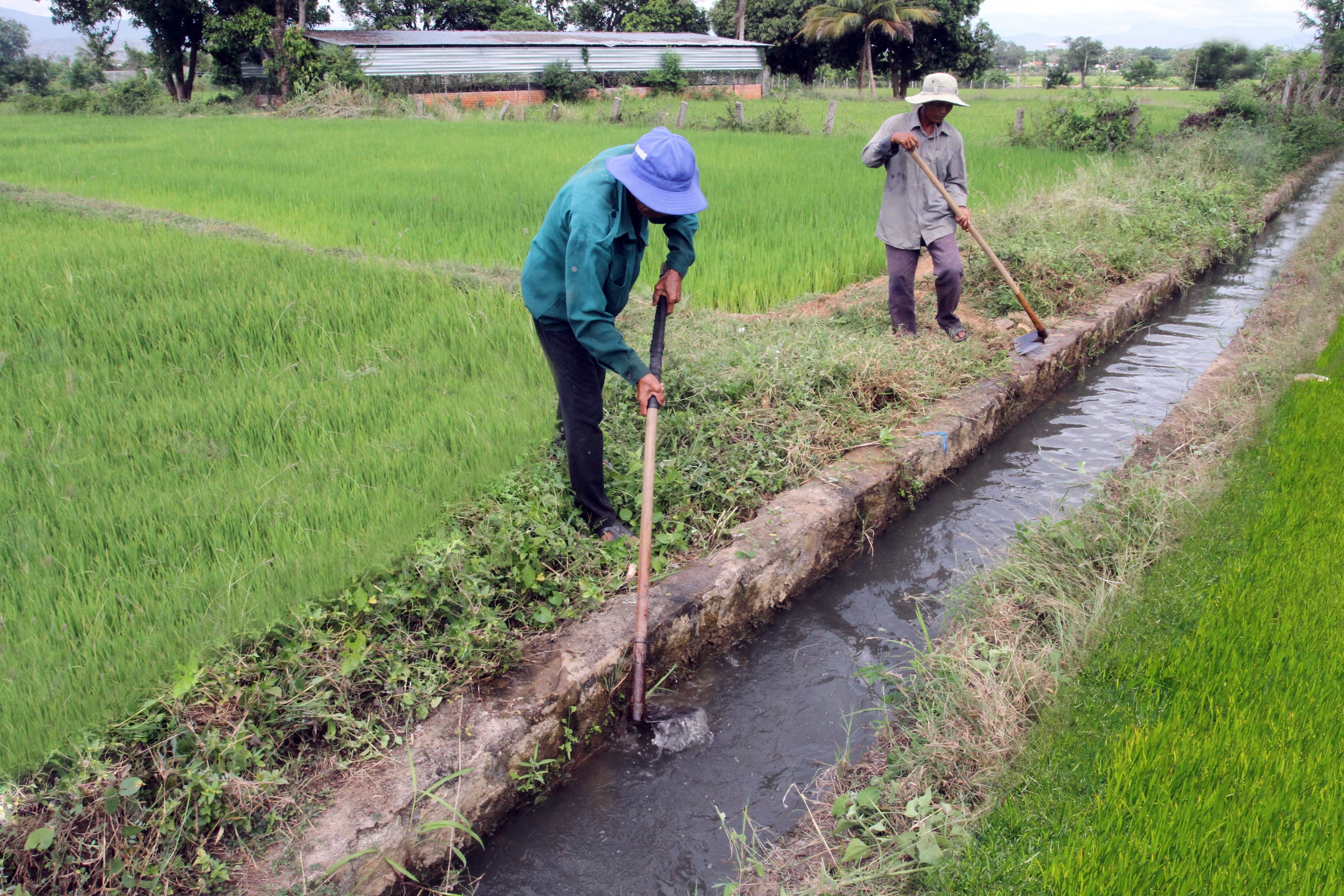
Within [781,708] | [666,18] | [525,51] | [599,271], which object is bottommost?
[781,708]

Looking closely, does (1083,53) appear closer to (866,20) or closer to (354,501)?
(866,20)

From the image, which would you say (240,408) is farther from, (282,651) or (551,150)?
(551,150)

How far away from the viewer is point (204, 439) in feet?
10.7

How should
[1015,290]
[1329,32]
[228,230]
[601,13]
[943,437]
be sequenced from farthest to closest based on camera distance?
[601,13] → [1329,32] → [228,230] → [1015,290] → [943,437]

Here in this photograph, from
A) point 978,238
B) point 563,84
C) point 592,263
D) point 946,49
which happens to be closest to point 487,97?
point 563,84

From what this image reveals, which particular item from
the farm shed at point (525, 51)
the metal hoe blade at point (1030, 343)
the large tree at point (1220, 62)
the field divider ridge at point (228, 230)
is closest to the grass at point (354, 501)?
the metal hoe blade at point (1030, 343)

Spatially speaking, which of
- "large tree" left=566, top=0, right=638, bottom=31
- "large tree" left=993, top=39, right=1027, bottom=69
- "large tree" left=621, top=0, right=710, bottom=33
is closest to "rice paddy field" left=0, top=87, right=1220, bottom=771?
"large tree" left=621, top=0, right=710, bottom=33

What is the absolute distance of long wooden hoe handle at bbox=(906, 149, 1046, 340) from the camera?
15.3ft

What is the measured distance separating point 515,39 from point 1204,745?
30.4 m

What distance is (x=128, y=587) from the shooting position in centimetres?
237

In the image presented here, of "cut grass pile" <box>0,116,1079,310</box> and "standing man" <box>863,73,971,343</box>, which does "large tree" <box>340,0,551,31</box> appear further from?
"standing man" <box>863,73,971,343</box>

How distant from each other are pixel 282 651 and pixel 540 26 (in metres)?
38.3

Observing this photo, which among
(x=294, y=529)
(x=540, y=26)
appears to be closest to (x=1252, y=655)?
(x=294, y=529)

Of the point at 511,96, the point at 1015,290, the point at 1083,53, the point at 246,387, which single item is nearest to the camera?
the point at 246,387
